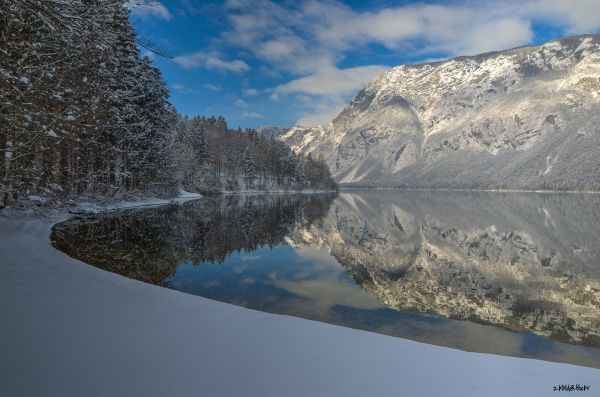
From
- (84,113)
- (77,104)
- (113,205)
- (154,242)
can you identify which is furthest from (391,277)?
(113,205)

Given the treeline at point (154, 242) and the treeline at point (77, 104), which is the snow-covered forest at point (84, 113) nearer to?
the treeline at point (77, 104)

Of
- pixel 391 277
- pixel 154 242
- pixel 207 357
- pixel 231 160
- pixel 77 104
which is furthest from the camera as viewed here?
pixel 231 160

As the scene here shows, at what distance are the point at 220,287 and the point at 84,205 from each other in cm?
2043

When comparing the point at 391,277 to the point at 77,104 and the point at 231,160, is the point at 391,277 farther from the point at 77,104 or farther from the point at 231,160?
the point at 231,160

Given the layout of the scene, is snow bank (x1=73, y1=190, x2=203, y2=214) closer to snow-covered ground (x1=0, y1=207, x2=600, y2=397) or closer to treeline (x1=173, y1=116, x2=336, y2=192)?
snow-covered ground (x1=0, y1=207, x2=600, y2=397)

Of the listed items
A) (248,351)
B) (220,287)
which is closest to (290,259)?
(220,287)

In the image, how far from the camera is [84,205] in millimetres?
25750

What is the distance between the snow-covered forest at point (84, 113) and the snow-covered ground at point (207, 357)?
159 inches

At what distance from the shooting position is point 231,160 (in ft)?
308

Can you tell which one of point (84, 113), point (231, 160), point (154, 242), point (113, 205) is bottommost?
point (154, 242)

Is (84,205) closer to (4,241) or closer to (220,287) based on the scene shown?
(4,241)

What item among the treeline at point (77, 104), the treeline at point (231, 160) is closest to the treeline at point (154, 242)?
the treeline at point (77, 104)

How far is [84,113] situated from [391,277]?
11.3 m

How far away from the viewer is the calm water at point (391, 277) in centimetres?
817
